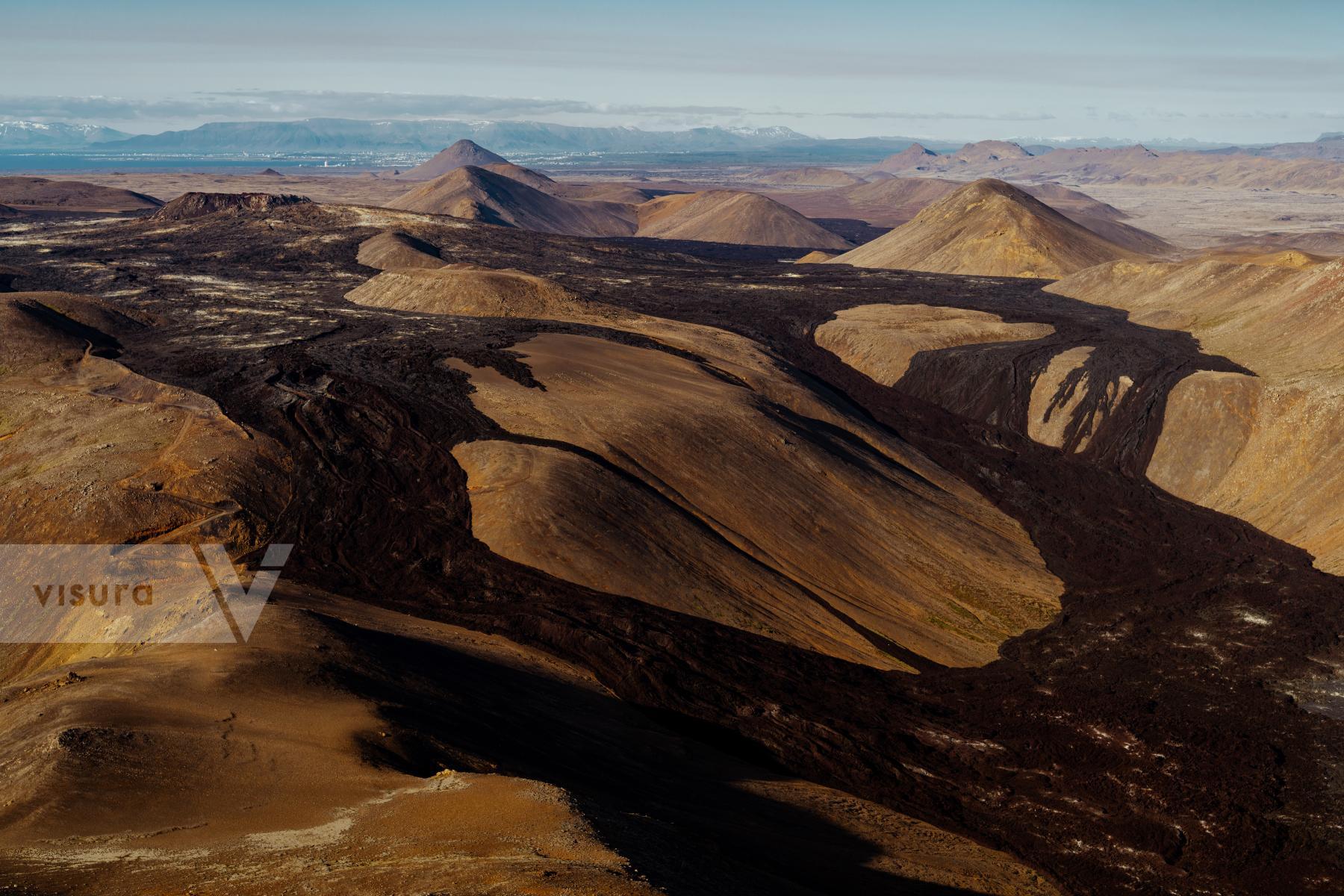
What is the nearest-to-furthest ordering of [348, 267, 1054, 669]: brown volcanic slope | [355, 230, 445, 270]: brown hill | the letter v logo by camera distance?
the letter v logo
[348, 267, 1054, 669]: brown volcanic slope
[355, 230, 445, 270]: brown hill

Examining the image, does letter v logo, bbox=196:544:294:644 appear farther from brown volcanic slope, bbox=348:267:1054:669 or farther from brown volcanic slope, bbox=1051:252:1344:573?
brown volcanic slope, bbox=1051:252:1344:573

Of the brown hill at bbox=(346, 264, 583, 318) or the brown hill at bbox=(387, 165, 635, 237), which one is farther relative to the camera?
the brown hill at bbox=(387, 165, 635, 237)

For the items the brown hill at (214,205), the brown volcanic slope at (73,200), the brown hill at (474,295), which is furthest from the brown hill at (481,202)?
the brown hill at (474,295)

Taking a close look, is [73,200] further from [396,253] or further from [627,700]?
[627,700]

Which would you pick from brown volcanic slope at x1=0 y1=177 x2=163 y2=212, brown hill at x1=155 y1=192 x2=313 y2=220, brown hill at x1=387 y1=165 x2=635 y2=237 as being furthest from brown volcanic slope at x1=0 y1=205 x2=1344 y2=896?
brown volcanic slope at x1=0 y1=177 x2=163 y2=212

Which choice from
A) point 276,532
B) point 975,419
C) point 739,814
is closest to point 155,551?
point 276,532

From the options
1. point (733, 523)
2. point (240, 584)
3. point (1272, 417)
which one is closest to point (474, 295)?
point (733, 523)
